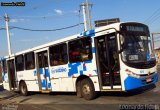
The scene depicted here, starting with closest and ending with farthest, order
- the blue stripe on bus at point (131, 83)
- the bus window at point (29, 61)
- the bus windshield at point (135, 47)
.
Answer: the blue stripe on bus at point (131, 83) < the bus windshield at point (135, 47) < the bus window at point (29, 61)

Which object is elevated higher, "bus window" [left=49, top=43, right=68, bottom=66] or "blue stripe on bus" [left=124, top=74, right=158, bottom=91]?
"bus window" [left=49, top=43, right=68, bottom=66]

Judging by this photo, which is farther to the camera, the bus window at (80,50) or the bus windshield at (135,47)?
the bus window at (80,50)

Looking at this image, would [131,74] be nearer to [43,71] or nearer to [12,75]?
[43,71]

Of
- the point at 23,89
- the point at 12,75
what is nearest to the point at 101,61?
the point at 23,89

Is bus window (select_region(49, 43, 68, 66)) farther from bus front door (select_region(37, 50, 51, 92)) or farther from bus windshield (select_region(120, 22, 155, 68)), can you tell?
bus windshield (select_region(120, 22, 155, 68))

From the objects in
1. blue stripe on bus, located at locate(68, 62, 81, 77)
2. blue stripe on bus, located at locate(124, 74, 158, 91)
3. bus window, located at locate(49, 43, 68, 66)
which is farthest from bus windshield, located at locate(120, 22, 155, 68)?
bus window, located at locate(49, 43, 68, 66)

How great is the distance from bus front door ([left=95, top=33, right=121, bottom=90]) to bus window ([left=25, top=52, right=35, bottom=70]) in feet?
22.6

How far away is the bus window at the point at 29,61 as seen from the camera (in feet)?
64.8

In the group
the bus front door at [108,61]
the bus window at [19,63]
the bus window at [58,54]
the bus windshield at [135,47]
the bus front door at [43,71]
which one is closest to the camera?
the bus windshield at [135,47]

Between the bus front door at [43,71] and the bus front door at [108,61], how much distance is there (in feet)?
16.1

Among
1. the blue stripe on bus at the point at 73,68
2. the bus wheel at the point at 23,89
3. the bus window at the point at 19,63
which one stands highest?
the bus window at the point at 19,63

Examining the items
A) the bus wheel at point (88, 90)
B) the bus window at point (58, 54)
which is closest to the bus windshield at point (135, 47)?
the bus wheel at point (88, 90)

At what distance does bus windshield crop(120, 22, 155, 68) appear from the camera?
41.7ft

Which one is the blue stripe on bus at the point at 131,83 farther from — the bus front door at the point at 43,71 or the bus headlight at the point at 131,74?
the bus front door at the point at 43,71
